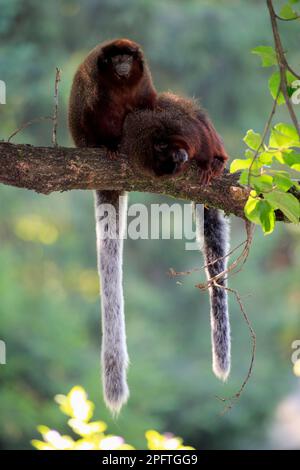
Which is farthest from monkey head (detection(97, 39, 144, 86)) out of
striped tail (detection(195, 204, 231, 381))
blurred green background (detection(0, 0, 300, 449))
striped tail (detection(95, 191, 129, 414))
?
blurred green background (detection(0, 0, 300, 449))

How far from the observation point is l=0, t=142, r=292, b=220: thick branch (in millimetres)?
2459

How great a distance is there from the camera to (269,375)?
30.6 ft

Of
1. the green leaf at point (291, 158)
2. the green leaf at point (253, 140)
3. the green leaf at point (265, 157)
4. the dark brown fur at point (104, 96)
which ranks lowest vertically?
the green leaf at point (291, 158)

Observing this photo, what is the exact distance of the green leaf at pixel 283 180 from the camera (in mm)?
1649

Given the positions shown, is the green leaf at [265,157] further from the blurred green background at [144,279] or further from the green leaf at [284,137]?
the blurred green background at [144,279]

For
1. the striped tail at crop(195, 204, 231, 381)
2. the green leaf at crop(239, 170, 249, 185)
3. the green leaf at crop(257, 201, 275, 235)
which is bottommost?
the green leaf at crop(257, 201, 275, 235)

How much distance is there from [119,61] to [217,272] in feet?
2.85

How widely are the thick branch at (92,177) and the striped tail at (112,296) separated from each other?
1.72 feet

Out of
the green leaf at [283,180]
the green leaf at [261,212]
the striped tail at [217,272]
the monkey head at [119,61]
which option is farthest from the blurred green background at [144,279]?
the green leaf at [283,180]

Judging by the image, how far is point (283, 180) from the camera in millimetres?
1653

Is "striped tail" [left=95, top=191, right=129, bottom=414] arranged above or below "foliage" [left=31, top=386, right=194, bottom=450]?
above

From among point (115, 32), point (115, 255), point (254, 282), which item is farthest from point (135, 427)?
point (115, 255)

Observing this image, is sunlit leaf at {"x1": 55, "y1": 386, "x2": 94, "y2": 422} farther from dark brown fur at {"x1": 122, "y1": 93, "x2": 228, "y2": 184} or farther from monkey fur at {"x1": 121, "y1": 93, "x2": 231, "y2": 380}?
dark brown fur at {"x1": 122, "y1": 93, "x2": 228, "y2": 184}

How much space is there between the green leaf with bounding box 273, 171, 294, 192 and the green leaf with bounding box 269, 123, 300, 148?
6cm
